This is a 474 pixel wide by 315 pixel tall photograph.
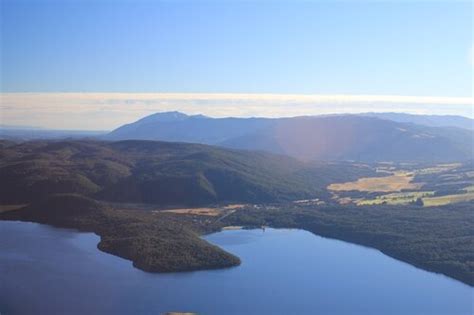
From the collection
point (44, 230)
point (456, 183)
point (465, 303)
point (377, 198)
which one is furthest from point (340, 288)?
point (456, 183)

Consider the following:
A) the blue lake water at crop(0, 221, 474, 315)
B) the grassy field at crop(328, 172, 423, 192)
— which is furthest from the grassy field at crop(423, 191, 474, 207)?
the blue lake water at crop(0, 221, 474, 315)

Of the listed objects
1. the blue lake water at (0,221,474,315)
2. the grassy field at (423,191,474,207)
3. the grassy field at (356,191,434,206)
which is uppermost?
the grassy field at (423,191,474,207)

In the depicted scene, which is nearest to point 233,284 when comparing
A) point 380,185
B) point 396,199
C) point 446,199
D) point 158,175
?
point 446,199

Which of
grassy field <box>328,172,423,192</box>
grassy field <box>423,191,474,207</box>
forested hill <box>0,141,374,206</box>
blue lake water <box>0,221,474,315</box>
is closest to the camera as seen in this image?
blue lake water <box>0,221,474,315</box>

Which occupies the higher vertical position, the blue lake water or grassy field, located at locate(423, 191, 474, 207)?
grassy field, located at locate(423, 191, 474, 207)

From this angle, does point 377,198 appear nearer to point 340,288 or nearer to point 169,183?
point 169,183

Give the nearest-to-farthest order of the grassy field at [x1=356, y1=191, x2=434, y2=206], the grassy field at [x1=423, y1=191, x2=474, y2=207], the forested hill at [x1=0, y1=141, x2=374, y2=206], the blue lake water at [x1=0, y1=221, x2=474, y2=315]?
the blue lake water at [x1=0, y1=221, x2=474, y2=315], the grassy field at [x1=423, y1=191, x2=474, y2=207], the grassy field at [x1=356, y1=191, x2=434, y2=206], the forested hill at [x1=0, y1=141, x2=374, y2=206]

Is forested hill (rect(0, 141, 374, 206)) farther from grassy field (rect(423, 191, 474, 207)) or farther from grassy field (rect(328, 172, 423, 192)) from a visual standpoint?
grassy field (rect(423, 191, 474, 207))

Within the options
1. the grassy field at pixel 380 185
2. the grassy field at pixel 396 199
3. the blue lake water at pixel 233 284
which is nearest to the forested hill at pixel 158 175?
the grassy field at pixel 380 185
